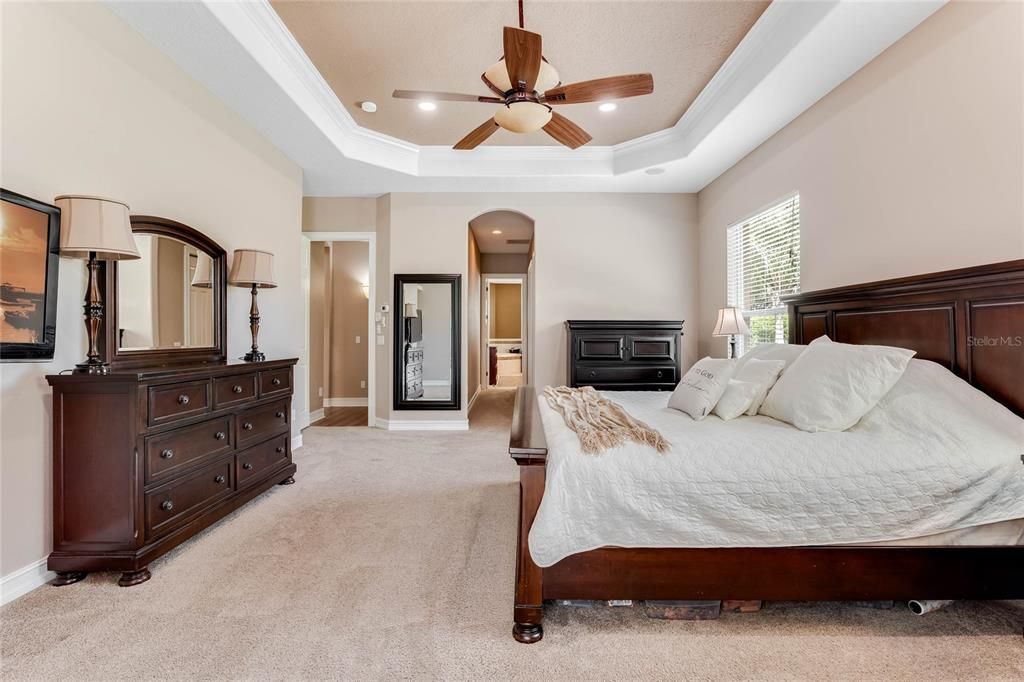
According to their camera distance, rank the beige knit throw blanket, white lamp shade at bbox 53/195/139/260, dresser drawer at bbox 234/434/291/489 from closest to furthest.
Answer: the beige knit throw blanket, white lamp shade at bbox 53/195/139/260, dresser drawer at bbox 234/434/291/489

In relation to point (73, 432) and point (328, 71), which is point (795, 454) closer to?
point (73, 432)

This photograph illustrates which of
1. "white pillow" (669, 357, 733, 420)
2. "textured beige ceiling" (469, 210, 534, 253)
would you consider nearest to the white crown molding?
"textured beige ceiling" (469, 210, 534, 253)

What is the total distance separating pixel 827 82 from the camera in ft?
9.02

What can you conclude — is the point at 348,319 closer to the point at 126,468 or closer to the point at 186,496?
the point at 186,496

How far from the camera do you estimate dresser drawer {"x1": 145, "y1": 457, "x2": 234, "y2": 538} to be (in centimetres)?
201

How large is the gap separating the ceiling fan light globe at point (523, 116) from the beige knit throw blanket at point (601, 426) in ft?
5.17

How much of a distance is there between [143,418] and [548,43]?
3087mm

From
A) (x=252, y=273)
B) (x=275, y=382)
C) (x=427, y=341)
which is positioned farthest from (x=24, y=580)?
(x=427, y=341)

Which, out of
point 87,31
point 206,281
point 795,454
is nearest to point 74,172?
point 87,31

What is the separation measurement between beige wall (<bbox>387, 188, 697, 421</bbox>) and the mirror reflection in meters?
2.34

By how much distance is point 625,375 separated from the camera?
4.50 metres

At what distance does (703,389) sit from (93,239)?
2.86m

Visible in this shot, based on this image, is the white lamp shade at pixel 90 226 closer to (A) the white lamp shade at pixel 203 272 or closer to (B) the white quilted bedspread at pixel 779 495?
(A) the white lamp shade at pixel 203 272

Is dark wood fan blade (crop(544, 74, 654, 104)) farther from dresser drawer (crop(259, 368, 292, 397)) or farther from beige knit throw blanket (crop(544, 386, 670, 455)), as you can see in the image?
dresser drawer (crop(259, 368, 292, 397))
